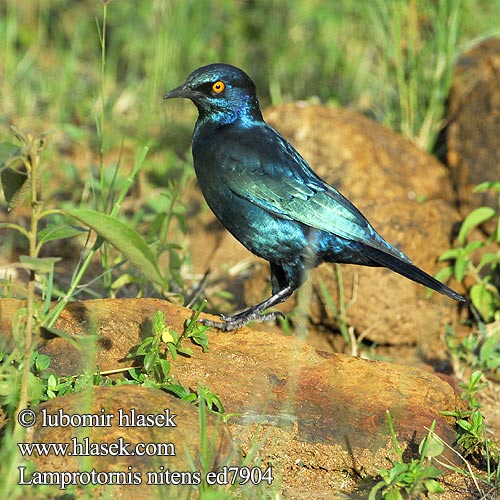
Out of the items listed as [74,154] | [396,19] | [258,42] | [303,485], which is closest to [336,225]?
[303,485]

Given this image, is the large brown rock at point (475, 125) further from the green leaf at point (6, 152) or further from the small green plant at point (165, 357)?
the green leaf at point (6, 152)

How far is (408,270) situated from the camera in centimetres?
430

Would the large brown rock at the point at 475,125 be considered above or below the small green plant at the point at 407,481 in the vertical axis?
above

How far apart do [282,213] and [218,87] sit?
30.1 inches

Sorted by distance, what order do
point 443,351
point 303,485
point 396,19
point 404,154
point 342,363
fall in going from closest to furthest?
point 303,485
point 342,363
point 443,351
point 404,154
point 396,19

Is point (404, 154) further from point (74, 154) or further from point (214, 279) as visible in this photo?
point (74, 154)

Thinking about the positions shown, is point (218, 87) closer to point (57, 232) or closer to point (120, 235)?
point (57, 232)

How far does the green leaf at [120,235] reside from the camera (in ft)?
9.80

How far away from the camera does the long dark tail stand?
14.0 ft

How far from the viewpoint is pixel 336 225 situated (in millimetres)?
4344

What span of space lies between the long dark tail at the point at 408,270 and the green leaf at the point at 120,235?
4.93 feet

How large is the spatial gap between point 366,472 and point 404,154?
2867 millimetres

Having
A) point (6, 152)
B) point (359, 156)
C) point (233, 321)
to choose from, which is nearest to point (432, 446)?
point (233, 321)

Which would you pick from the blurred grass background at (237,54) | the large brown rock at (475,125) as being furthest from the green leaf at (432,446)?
the blurred grass background at (237,54)
